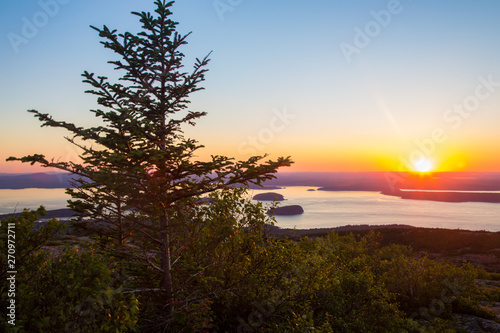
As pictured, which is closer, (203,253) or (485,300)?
(203,253)

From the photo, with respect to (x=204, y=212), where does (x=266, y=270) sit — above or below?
below

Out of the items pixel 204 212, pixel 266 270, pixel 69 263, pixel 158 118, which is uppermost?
pixel 158 118

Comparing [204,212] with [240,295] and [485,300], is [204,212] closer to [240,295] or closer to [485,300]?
[240,295]

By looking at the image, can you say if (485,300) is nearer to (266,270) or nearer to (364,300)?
(364,300)

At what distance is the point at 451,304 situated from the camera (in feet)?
58.5

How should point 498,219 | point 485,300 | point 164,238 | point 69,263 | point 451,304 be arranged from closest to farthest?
1. point 69,263
2. point 164,238
3. point 451,304
4. point 485,300
5. point 498,219

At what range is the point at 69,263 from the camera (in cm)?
630

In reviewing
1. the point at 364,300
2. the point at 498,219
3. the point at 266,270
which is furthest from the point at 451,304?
the point at 498,219

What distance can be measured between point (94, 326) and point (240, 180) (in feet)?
16.4

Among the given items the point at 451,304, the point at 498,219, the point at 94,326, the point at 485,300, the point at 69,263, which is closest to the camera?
the point at 94,326

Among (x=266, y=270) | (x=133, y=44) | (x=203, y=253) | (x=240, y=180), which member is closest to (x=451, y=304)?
(x=266, y=270)

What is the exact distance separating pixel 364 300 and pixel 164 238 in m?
10.4

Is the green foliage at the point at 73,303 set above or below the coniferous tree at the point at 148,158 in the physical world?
below

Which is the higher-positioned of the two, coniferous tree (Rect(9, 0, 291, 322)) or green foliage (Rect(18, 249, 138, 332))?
coniferous tree (Rect(9, 0, 291, 322))
